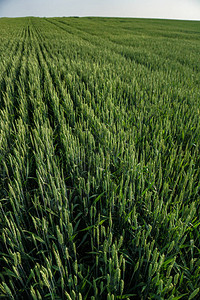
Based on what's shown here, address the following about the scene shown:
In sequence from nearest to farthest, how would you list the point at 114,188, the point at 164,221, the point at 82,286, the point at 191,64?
the point at 82,286, the point at 164,221, the point at 114,188, the point at 191,64

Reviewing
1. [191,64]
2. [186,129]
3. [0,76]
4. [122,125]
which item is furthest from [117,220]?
[191,64]

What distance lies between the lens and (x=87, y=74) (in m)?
3.63

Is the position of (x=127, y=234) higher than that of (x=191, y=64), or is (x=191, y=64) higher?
(x=191, y=64)

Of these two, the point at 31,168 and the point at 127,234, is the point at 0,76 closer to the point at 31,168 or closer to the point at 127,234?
the point at 31,168

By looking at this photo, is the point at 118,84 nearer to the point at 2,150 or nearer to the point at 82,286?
the point at 2,150

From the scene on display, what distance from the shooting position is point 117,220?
1.04 metres

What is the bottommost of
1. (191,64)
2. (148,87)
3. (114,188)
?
(114,188)

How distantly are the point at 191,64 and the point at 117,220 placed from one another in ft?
18.6

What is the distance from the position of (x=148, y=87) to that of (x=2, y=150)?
2.34 meters

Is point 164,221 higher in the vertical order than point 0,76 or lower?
lower

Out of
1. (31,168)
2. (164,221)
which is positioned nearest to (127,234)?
(164,221)

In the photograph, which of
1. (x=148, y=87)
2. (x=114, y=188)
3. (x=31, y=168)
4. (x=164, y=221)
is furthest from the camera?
(x=148, y=87)

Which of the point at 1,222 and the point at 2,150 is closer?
the point at 1,222

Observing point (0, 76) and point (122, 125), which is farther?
point (0, 76)
